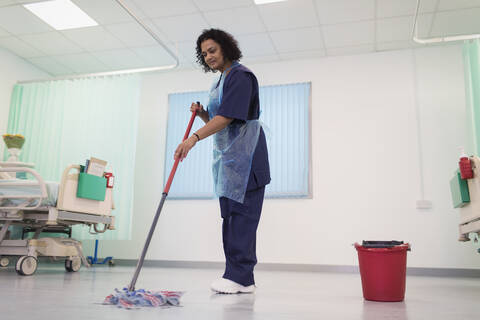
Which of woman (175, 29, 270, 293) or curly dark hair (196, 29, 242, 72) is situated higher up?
curly dark hair (196, 29, 242, 72)

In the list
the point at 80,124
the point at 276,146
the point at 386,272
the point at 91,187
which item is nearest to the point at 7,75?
the point at 80,124

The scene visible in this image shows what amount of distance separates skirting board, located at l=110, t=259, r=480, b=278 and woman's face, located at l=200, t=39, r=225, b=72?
9.96 ft

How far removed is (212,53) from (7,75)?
408 centimetres

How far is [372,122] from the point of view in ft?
16.0

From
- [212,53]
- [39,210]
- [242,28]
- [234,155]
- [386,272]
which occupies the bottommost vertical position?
[386,272]

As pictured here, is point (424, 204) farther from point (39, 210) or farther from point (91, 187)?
point (39, 210)

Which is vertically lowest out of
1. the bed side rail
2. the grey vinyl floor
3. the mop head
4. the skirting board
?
the skirting board

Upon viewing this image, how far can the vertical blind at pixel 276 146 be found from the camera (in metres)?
4.96

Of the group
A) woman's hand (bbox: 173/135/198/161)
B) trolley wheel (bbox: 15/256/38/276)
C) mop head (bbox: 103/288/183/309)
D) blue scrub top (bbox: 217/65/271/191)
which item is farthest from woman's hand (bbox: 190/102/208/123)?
trolley wheel (bbox: 15/256/38/276)

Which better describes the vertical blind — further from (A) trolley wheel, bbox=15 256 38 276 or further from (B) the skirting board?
(A) trolley wheel, bbox=15 256 38 276

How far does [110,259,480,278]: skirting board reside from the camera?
430cm

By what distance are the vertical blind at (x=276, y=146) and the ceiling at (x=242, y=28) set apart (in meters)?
0.49

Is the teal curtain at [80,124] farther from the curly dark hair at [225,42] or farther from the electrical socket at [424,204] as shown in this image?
the electrical socket at [424,204]

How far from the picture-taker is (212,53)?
90.8 inches
